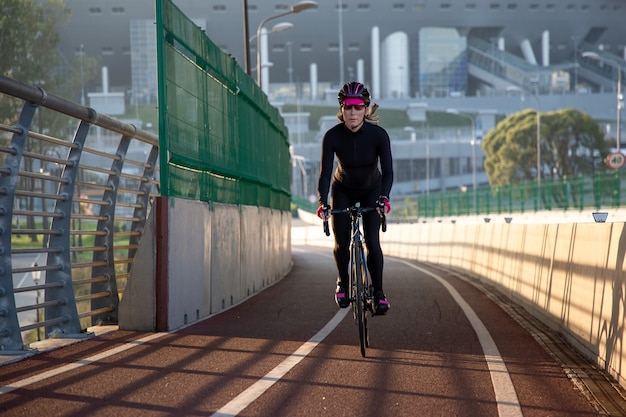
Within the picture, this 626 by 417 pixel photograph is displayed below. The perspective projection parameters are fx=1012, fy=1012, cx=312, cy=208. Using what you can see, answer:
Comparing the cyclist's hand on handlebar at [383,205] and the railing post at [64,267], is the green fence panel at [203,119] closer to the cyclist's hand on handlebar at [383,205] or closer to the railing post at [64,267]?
the railing post at [64,267]

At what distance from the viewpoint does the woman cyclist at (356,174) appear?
28.8 feet

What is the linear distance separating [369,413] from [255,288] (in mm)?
10985

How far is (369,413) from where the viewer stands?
20.0 feet

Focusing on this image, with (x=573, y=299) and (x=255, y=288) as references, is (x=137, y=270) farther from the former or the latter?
(x=255, y=288)

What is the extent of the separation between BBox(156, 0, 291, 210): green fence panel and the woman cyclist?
2439 millimetres

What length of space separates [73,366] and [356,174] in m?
2.95

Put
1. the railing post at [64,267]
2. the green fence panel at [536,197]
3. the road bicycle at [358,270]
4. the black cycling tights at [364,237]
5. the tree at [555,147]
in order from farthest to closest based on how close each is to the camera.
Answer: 1. the tree at [555,147]
2. the green fence panel at [536,197]
3. the railing post at [64,267]
4. the black cycling tights at [364,237]
5. the road bicycle at [358,270]

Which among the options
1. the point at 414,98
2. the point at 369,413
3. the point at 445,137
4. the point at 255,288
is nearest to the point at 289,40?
the point at 414,98

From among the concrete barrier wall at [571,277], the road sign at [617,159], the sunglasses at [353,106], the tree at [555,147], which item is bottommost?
the concrete barrier wall at [571,277]

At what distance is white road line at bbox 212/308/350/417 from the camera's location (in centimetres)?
611

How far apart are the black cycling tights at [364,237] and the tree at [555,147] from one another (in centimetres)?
6984

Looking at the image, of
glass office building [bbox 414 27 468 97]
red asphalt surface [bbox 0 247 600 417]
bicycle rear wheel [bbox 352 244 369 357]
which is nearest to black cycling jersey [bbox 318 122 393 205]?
bicycle rear wheel [bbox 352 244 369 357]

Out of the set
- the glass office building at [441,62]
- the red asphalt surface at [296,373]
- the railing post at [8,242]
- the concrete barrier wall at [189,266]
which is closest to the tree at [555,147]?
the concrete barrier wall at [189,266]

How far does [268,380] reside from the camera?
23.7ft
